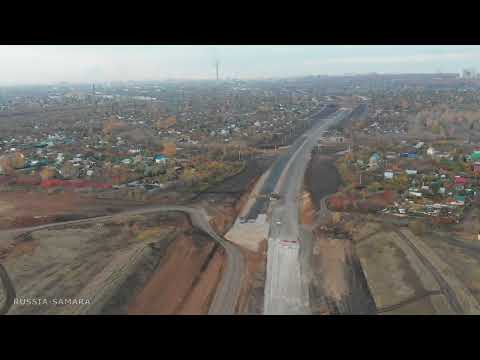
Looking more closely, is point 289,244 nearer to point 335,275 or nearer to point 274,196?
point 335,275

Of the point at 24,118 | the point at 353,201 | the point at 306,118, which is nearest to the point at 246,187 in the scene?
the point at 353,201

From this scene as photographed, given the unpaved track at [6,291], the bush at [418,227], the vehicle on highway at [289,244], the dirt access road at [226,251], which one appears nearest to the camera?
the unpaved track at [6,291]

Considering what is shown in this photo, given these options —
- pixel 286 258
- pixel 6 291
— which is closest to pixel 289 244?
pixel 286 258

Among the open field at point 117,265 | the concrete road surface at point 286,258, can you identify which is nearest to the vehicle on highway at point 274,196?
the concrete road surface at point 286,258

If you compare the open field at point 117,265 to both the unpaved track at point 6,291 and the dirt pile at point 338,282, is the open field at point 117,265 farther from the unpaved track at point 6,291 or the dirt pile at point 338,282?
the dirt pile at point 338,282

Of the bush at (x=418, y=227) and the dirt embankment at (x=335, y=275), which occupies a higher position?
the bush at (x=418, y=227)

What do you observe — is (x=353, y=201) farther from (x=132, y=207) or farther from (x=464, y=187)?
(x=132, y=207)
